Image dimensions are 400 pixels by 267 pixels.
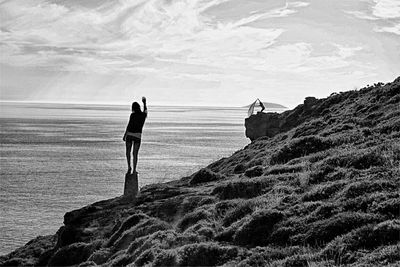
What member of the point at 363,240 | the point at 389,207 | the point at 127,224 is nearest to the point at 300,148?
the point at 127,224

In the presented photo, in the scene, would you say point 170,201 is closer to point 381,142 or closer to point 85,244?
point 85,244

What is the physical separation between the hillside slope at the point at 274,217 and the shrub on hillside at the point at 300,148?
0.15 ft

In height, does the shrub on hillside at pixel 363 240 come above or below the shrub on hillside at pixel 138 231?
above

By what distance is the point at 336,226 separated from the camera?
10.2 meters

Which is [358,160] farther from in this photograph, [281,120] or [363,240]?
[281,120]

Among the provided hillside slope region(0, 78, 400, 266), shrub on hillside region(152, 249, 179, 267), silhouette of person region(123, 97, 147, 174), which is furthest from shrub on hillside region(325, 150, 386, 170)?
silhouette of person region(123, 97, 147, 174)

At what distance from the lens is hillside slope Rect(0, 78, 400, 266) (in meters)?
9.67

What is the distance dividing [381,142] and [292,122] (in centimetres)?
2236

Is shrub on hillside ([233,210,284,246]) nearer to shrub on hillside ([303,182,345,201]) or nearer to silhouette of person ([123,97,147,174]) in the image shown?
shrub on hillside ([303,182,345,201])

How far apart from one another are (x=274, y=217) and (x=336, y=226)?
1.75 metres

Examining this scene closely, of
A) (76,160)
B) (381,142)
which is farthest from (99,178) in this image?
(381,142)

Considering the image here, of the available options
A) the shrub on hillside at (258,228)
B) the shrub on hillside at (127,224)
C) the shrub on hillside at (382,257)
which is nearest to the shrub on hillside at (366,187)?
the shrub on hillside at (258,228)

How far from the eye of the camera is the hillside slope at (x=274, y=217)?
9.67 m

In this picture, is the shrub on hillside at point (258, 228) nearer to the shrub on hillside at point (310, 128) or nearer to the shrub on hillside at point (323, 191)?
the shrub on hillside at point (323, 191)
